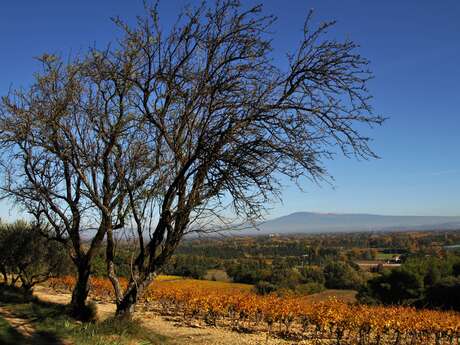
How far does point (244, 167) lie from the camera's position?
6867 mm

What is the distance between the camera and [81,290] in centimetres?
1180

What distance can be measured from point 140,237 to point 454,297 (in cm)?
2665

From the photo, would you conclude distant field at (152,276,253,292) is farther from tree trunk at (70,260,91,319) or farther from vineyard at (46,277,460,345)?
tree trunk at (70,260,91,319)

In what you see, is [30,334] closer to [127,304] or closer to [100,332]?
[100,332]

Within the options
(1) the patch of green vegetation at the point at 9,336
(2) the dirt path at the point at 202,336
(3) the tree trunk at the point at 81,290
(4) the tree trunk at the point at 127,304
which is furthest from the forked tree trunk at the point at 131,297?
(3) the tree trunk at the point at 81,290

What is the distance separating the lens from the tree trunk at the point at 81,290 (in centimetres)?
1159

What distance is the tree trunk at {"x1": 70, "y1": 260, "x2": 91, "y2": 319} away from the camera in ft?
38.0

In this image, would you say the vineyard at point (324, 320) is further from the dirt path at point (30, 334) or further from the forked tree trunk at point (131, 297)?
the dirt path at point (30, 334)

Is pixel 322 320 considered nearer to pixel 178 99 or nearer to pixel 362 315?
pixel 362 315

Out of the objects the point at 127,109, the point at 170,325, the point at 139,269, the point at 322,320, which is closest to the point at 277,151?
the point at 139,269

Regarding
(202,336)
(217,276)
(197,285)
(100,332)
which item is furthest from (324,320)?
(217,276)

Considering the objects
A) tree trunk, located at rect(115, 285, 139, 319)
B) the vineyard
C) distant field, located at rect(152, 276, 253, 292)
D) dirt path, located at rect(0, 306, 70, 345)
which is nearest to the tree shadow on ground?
dirt path, located at rect(0, 306, 70, 345)

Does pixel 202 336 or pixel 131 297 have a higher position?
pixel 131 297

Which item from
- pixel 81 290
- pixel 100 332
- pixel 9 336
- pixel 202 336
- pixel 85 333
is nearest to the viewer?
pixel 9 336
